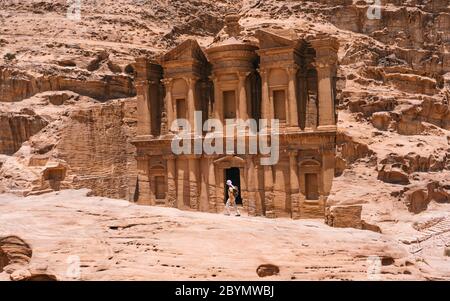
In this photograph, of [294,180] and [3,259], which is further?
[294,180]

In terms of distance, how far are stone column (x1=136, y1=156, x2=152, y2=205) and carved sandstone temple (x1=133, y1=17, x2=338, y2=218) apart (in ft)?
0.19

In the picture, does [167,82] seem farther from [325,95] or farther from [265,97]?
[325,95]

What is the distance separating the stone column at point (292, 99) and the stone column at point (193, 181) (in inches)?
230

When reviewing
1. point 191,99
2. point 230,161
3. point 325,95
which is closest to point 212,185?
point 230,161

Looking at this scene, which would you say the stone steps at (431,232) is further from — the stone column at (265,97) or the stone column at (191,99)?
the stone column at (191,99)

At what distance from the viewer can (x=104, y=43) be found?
38281 millimetres

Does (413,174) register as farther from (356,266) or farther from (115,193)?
(115,193)

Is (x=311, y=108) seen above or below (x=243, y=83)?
below

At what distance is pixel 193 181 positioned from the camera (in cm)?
2891

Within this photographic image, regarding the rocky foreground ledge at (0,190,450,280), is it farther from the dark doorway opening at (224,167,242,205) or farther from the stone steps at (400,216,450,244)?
the dark doorway opening at (224,167,242,205)

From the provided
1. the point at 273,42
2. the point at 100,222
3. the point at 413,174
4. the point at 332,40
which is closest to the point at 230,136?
the point at 273,42

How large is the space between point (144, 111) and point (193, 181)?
5.18m

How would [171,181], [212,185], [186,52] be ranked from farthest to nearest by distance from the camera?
[171,181] < [186,52] < [212,185]

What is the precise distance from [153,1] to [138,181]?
73.9 ft
